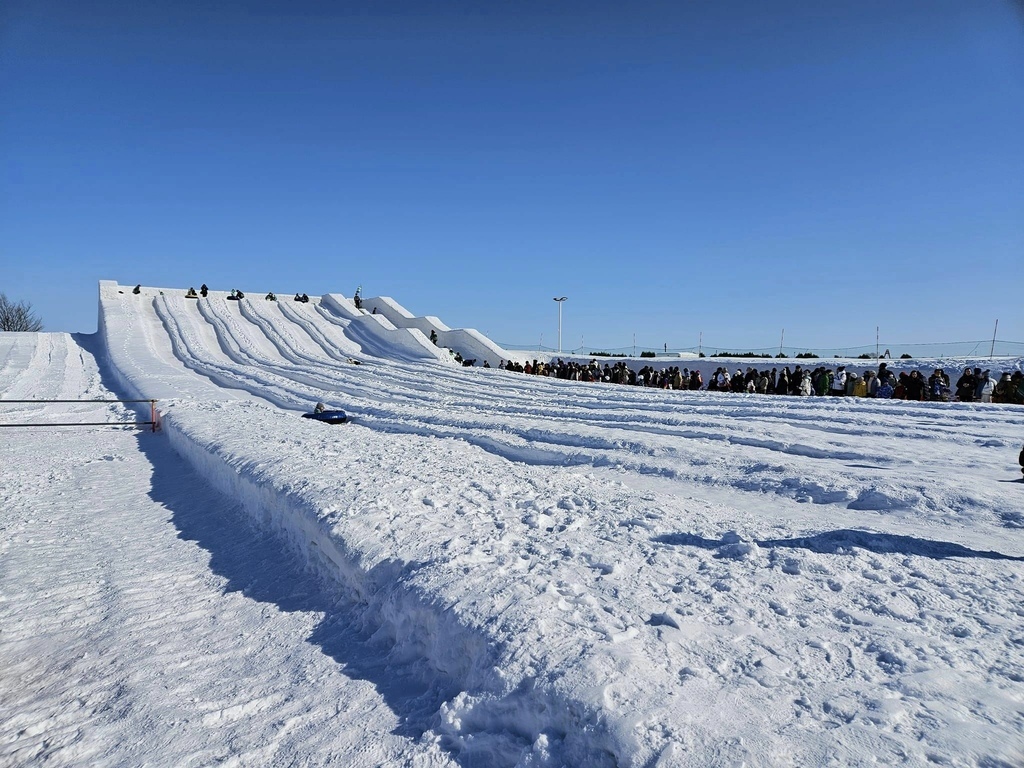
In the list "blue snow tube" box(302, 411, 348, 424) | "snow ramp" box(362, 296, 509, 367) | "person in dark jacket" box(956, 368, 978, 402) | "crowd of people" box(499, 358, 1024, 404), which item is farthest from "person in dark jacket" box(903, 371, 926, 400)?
"snow ramp" box(362, 296, 509, 367)

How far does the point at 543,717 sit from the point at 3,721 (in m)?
3.39

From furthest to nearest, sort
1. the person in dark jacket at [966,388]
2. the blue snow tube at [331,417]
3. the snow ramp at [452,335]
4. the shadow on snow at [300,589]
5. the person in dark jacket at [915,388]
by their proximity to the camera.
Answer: the snow ramp at [452,335] → the person in dark jacket at [915,388] → the person in dark jacket at [966,388] → the blue snow tube at [331,417] → the shadow on snow at [300,589]

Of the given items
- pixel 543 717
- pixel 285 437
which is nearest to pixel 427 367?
pixel 285 437

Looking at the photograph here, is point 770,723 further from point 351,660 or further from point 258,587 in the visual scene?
point 258,587

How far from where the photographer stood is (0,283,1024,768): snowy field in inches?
117

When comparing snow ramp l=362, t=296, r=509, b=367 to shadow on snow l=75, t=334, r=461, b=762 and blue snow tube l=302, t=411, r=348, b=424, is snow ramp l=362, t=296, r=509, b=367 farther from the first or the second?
shadow on snow l=75, t=334, r=461, b=762

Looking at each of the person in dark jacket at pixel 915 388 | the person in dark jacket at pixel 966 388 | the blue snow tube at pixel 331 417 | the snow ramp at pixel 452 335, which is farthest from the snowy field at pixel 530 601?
the snow ramp at pixel 452 335

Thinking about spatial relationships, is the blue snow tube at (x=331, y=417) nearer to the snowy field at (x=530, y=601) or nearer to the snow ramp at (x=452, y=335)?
the snowy field at (x=530, y=601)

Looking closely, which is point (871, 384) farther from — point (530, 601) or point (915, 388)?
point (530, 601)

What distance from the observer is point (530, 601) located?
397 centimetres

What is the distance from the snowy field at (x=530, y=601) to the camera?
2.96 m

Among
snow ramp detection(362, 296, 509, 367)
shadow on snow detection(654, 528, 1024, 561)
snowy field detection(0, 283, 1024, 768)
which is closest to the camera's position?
snowy field detection(0, 283, 1024, 768)

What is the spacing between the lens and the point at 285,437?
1052 centimetres

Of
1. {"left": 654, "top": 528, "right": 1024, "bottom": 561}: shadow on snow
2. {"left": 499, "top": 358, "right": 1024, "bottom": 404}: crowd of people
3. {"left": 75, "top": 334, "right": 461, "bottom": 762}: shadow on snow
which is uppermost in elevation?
{"left": 499, "top": 358, "right": 1024, "bottom": 404}: crowd of people
